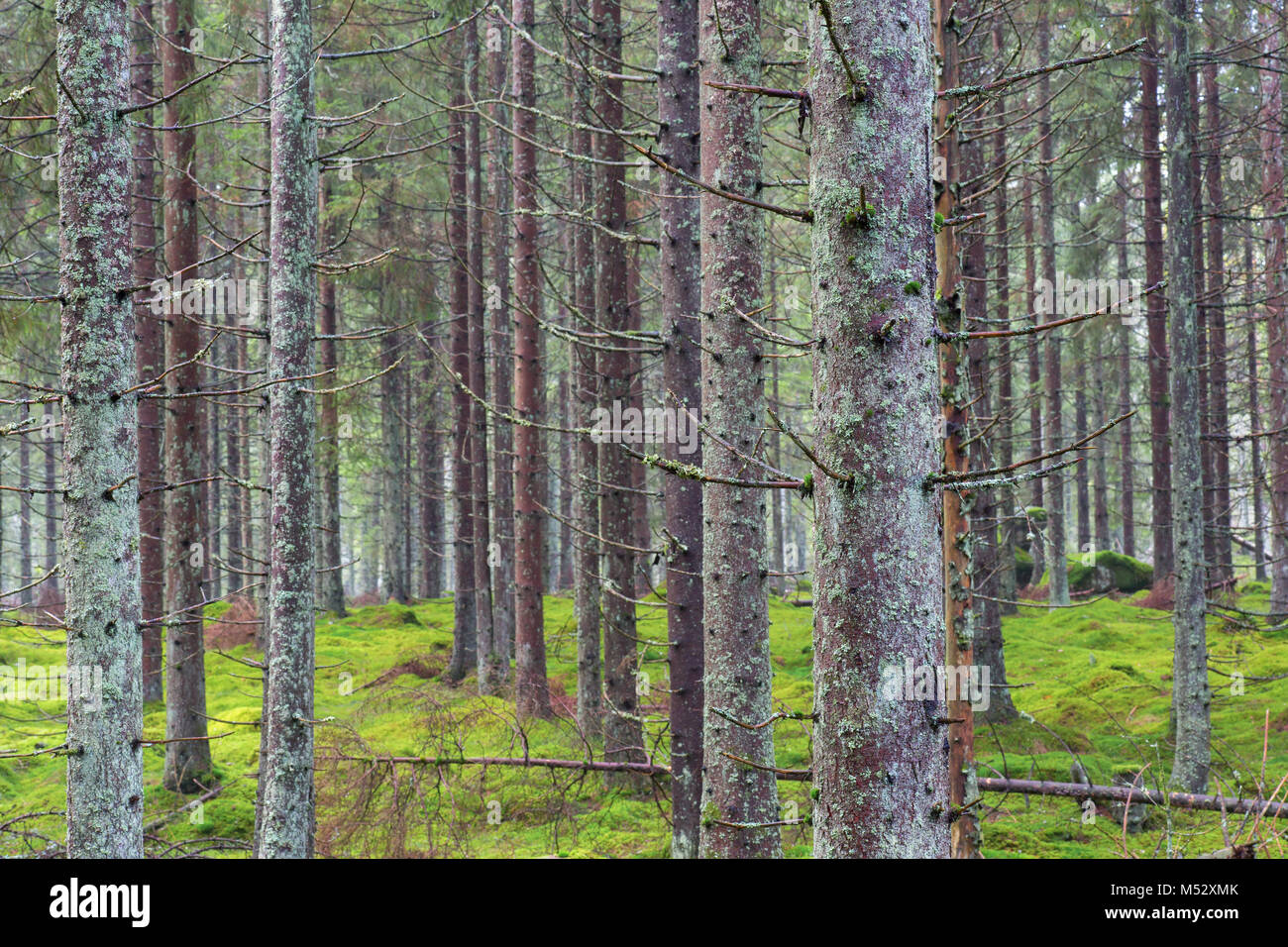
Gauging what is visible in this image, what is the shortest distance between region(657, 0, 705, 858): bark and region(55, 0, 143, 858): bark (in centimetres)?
308

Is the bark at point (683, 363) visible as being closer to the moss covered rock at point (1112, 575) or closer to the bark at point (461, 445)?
the bark at point (461, 445)

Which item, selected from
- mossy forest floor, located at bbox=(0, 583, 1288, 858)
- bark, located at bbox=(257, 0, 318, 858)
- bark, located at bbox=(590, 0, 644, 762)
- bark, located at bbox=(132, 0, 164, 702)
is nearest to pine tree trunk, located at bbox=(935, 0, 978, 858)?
mossy forest floor, located at bbox=(0, 583, 1288, 858)

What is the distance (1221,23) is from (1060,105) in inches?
114

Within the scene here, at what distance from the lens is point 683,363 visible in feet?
19.6

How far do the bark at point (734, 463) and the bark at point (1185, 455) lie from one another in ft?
20.7

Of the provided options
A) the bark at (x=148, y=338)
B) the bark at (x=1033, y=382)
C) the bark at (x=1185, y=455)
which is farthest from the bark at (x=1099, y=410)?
the bark at (x=148, y=338)

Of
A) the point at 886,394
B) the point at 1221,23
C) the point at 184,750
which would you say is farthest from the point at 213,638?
the point at 1221,23

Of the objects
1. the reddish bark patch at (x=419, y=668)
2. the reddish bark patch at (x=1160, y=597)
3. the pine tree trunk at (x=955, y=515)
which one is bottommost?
the reddish bark patch at (x=419, y=668)

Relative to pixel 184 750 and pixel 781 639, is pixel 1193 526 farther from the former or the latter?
pixel 184 750

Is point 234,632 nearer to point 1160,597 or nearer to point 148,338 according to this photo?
point 148,338

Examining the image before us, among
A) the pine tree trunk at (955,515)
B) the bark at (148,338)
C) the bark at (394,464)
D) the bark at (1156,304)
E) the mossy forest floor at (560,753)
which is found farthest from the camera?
the bark at (394,464)

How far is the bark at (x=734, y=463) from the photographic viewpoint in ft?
16.6

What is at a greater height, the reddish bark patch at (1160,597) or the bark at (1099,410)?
the bark at (1099,410)

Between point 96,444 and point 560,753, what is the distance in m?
6.82
